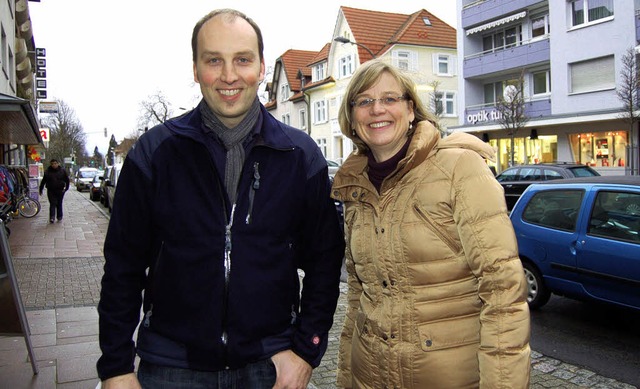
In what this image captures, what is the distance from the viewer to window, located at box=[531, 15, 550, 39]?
94.3ft

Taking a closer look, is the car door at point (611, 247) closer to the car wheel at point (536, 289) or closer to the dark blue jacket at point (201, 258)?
the car wheel at point (536, 289)

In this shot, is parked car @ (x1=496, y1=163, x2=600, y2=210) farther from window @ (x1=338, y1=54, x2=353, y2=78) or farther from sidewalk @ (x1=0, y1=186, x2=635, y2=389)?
window @ (x1=338, y1=54, x2=353, y2=78)

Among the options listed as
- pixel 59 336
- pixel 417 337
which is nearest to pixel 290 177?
pixel 417 337

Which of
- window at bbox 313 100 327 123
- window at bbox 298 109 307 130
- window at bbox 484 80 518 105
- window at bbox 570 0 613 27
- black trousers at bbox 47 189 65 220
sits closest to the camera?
black trousers at bbox 47 189 65 220

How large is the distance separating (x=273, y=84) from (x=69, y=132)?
34.6 meters

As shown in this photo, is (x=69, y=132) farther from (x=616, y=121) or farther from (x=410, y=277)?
(x=410, y=277)

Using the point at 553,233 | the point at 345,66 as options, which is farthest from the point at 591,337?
the point at 345,66

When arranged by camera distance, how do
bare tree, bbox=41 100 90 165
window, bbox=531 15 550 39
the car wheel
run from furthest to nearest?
1. bare tree, bbox=41 100 90 165
2. window, bbox=531 15 550 39
3. the car wheel

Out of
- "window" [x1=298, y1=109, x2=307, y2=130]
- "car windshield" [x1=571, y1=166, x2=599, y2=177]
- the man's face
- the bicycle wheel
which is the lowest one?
the bicycle wheel

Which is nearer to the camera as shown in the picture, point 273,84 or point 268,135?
point 268,135

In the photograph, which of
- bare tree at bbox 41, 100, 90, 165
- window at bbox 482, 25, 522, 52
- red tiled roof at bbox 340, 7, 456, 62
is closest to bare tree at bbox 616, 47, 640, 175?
window at bbox 482, 25, 522, 52

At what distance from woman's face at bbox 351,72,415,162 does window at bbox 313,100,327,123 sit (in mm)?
45054

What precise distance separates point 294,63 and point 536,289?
49.7m

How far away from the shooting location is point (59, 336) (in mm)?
5746
